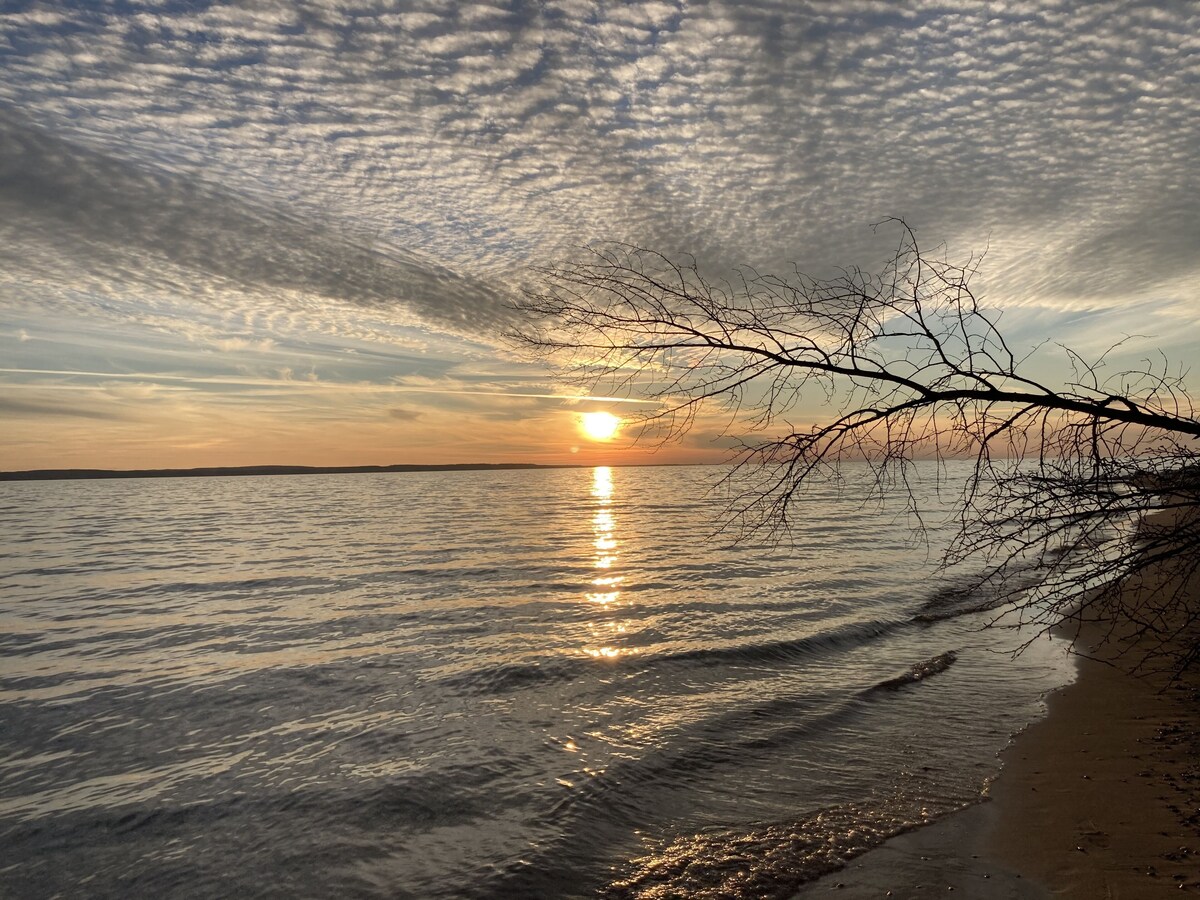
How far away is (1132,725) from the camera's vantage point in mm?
9664

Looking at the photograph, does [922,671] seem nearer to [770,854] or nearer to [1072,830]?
[1072,830]

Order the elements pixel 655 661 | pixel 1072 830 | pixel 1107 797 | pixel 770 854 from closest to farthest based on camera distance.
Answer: pixel 770 854, pixel 1072 830, pixel 1107 797, pixel 655 661

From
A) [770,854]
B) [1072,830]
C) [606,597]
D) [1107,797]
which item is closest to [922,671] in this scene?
[1107,797]

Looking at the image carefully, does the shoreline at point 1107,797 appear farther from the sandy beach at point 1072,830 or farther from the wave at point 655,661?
the wave at point 655,661

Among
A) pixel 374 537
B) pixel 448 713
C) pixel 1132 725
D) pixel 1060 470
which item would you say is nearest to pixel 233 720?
pixel 448 713

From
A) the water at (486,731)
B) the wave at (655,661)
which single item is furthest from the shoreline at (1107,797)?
the wave at (655,661)

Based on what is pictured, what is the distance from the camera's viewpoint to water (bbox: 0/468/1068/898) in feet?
23.6

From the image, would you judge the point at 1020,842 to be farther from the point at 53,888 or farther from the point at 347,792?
the point at 53,888

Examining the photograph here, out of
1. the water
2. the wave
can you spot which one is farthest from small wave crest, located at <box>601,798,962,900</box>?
the wave

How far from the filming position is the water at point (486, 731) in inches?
283

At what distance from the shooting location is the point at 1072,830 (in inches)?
275

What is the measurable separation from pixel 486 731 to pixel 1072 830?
301 inches

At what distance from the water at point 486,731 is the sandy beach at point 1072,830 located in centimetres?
39

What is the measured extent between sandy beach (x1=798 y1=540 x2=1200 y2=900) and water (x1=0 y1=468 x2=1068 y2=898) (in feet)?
1.27
